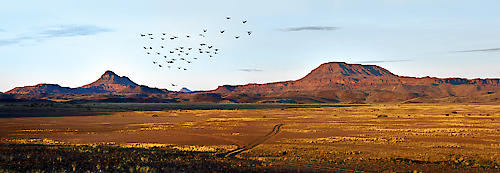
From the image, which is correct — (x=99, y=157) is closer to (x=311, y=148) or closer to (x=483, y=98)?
(x=311, y=148)

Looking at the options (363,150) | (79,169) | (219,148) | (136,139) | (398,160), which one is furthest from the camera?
(136,139)

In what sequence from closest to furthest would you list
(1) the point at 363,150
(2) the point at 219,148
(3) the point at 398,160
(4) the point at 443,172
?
(4) the point at 443,172 < (3) the point at 398,160 < (1) the point at 363,150 < (2) the point at 219,148

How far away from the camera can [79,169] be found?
1346 centimetres

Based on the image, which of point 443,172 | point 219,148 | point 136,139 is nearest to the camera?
point 443,172

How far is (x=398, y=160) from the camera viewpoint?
18.9m

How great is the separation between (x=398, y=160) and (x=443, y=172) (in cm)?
262

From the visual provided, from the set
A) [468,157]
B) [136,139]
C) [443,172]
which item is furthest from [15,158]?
[468,157]

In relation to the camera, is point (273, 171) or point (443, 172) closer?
point (273, 171)

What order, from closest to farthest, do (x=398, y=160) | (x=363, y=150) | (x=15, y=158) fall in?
(x=15, y=158) < (x=398, y=160) < (x=363, y=150)

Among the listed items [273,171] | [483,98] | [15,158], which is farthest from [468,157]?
[483,98]

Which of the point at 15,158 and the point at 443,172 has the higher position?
the point at 15,158

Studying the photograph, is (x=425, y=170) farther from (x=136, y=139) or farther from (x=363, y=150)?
(x=136, y=139)

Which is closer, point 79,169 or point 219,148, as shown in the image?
point 79,169

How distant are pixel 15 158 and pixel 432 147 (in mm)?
21907
